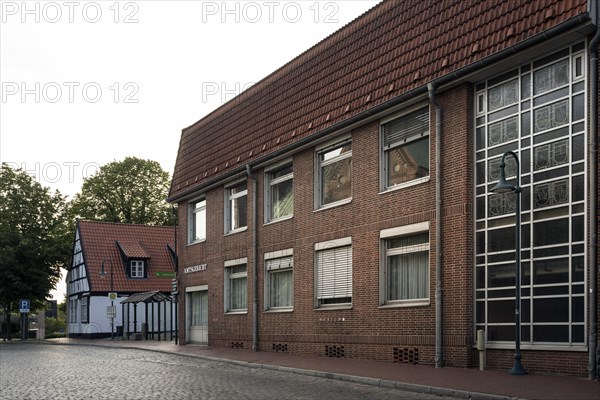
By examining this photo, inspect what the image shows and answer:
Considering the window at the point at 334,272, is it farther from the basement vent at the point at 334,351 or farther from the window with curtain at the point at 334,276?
the basement vent at the point at 334,351

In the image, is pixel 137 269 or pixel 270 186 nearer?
pixel 270 186

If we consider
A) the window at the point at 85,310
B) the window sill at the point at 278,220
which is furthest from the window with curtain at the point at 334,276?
the window at the point at 85,310

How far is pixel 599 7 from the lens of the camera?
14328mm

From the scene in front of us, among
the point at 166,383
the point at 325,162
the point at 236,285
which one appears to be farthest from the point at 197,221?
the point at 166,383

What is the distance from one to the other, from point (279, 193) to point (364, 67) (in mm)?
6521

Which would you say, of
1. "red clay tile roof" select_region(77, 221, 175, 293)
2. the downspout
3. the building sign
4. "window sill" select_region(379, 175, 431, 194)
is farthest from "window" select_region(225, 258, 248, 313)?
"red clay tile roof" select_region(77, 221, 175, 293)

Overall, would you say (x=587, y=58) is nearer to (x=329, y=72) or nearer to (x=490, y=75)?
(x=490, y=75)

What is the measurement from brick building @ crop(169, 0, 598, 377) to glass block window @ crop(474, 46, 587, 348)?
4 centimetres

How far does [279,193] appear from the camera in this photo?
26.7 meters

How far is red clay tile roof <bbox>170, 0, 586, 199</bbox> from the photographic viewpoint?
54.5 ft

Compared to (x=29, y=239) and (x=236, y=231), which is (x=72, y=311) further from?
(x=236, y=231)

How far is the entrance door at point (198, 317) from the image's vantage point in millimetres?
32531

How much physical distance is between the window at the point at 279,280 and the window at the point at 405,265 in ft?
16.8

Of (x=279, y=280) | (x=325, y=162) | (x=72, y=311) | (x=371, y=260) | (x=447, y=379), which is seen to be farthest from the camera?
(x=72, y=311)
